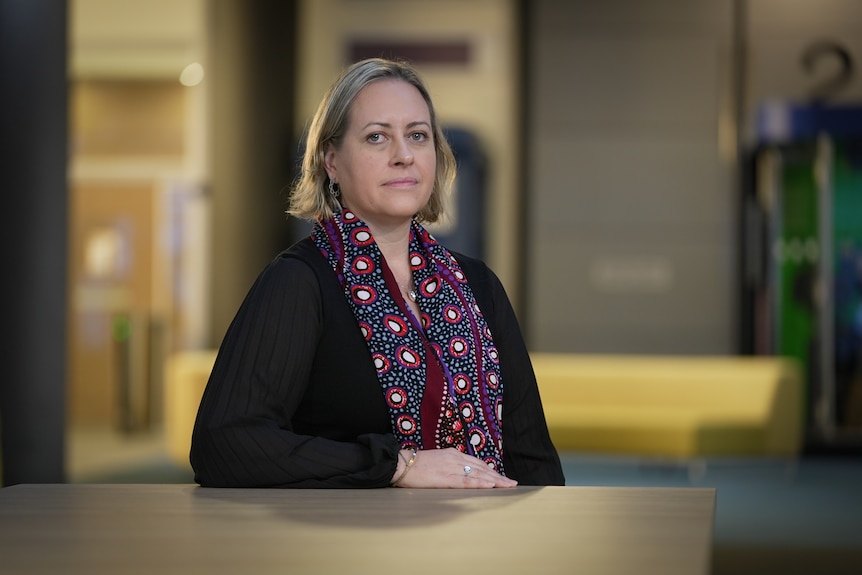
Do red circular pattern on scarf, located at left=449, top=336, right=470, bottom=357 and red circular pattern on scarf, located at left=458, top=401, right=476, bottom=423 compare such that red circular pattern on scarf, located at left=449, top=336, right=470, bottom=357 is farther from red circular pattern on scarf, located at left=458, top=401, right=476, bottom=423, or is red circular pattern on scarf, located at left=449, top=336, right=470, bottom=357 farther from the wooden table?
the wooden table

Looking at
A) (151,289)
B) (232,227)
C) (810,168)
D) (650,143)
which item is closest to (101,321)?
(151,289)

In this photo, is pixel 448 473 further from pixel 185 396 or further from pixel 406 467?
pixel 185 396

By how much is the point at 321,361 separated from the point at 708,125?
7.21 metres

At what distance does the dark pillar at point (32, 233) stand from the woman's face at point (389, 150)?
2.85 meters

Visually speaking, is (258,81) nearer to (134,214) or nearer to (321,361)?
(134,214)

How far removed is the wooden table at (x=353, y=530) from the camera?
49.6 inches

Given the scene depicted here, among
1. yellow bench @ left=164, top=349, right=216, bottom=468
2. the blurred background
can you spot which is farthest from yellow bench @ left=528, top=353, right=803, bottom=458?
yellow bench @ left=164, top=349, right=216, bottom=468

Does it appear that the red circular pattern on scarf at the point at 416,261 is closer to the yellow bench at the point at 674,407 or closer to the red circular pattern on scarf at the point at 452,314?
the red circular pattern on scarf at the point at 452,314

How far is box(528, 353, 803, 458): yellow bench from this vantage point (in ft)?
22.4

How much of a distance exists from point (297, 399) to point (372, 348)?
140mm

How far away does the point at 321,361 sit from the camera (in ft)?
A: 6.34

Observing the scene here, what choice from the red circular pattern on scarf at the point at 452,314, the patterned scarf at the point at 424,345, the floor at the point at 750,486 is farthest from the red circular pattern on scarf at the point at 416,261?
the floor at the point at 750,486

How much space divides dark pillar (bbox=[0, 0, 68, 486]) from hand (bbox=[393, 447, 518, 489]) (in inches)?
119

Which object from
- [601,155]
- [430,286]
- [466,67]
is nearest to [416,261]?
[430,286]
